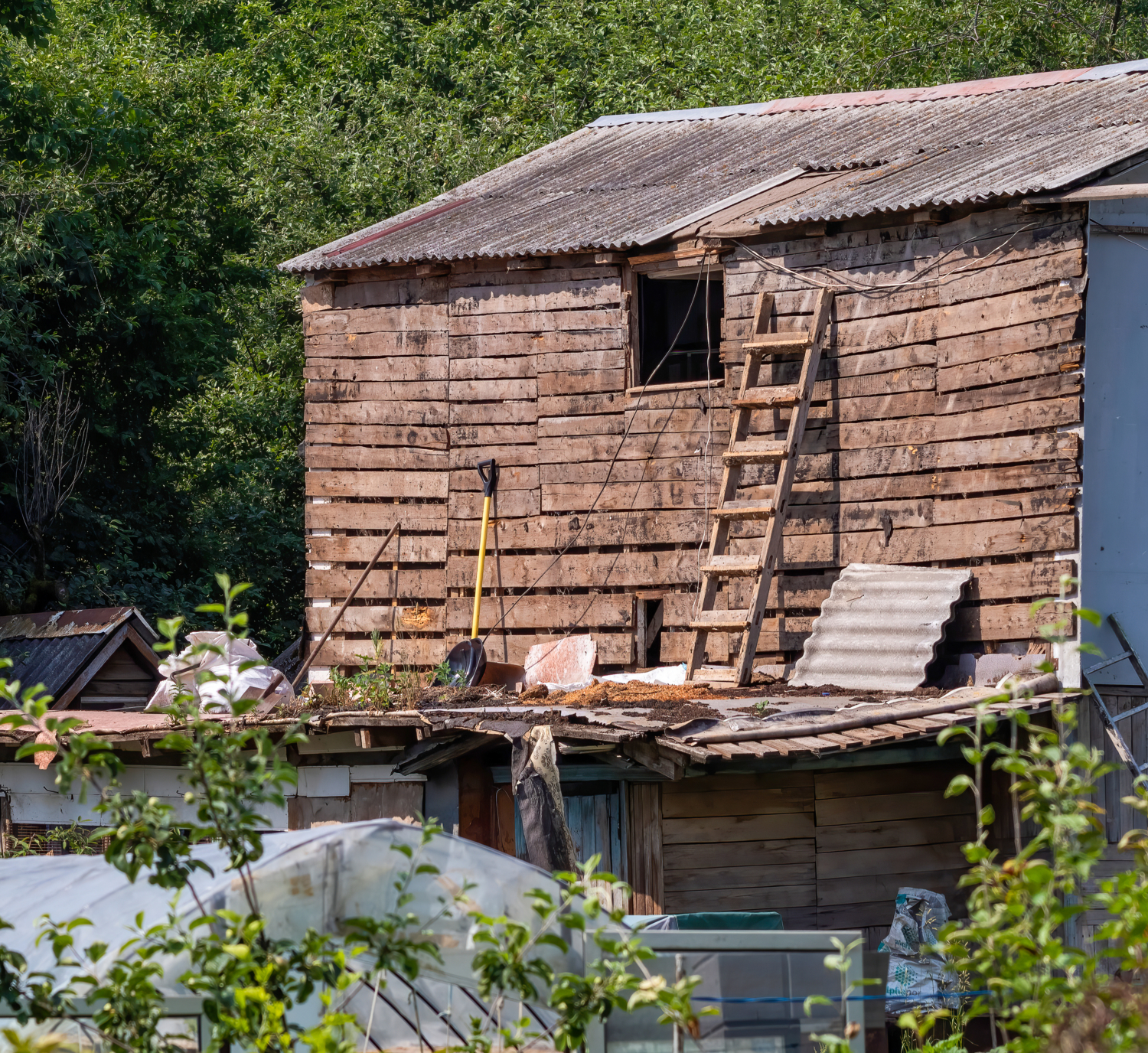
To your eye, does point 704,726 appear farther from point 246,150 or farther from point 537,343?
point 246,150

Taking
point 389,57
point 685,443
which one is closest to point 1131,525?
point 685,443

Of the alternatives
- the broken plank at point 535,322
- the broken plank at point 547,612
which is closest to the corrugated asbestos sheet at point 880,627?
the broken plank at point 547,612

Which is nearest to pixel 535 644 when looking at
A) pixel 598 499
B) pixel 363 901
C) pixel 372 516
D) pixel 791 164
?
pixel 598 499

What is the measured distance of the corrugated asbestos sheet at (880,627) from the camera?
428 inches

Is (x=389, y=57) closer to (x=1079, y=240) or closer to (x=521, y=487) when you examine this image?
(x=521, y=487)

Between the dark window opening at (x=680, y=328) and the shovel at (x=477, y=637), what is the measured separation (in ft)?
5.23

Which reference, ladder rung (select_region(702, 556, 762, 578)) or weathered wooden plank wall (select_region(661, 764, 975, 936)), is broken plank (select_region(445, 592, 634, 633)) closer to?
ladder rung (select_region(702, 556, 762, 578))

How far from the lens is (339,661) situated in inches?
552

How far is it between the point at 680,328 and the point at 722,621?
318cm

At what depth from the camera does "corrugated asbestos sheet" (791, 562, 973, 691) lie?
10.9m

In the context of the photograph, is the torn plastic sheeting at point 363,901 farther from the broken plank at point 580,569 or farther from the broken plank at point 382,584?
the broken plank at point 382,584

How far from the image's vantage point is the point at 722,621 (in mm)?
11383

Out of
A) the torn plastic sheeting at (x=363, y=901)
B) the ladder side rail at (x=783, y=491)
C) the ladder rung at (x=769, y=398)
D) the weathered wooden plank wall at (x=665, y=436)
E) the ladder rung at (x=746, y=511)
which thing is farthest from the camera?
the ladder rung at (x=769, y=398)

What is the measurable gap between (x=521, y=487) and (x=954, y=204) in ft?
14.8
